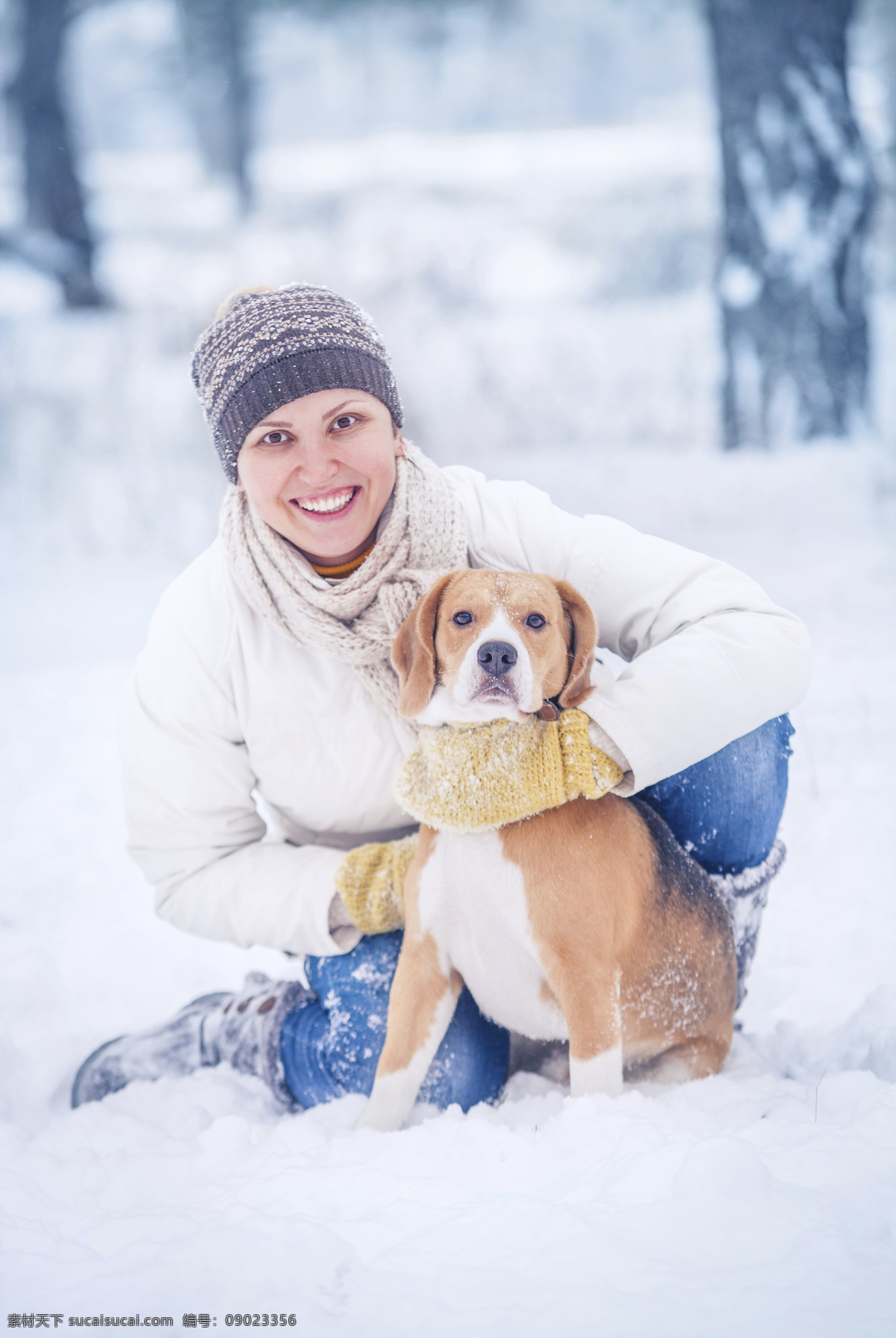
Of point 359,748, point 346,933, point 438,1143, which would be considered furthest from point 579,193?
point 438,1143

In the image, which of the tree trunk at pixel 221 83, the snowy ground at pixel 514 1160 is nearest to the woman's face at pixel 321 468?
the snowy ground at pixel 514 1160

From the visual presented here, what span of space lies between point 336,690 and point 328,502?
38cm

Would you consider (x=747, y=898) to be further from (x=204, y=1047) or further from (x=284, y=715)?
(x=204, y=1047)

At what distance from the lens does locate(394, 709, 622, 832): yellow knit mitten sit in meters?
1.30

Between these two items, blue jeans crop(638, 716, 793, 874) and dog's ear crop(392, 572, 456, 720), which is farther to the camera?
blue jeans crop(638, 716, 793, 874)

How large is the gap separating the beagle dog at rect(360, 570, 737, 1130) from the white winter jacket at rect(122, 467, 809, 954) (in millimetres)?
240

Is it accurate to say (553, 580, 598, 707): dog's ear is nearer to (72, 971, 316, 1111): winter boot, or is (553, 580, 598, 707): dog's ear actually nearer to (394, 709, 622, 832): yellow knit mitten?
(394, 709, 622, 832): yellow knit mitten

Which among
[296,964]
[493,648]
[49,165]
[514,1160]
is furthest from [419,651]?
[49,165]

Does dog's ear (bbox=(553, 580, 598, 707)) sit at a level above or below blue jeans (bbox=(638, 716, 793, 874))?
above

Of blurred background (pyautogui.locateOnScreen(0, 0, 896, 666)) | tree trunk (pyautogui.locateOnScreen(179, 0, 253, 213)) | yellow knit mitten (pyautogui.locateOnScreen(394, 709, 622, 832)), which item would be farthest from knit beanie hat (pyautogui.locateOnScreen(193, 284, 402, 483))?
tree trunk (pyautogui.locateOnScreen(179, 0, 253, 213))

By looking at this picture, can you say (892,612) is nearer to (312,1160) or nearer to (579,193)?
(579,193)

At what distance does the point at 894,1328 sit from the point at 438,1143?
63 cm

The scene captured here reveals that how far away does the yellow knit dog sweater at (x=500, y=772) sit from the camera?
1302mm

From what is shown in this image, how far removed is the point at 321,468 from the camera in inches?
57.6
